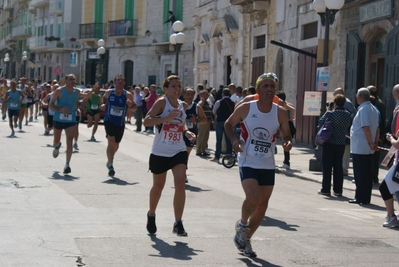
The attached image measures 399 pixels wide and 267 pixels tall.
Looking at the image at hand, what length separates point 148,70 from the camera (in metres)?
49.5

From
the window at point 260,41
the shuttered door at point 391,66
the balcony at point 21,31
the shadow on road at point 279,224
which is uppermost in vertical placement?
the balcony at point 21,31

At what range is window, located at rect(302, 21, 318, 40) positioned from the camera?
2535 cm

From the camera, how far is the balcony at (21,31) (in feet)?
253

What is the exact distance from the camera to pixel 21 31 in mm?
79812

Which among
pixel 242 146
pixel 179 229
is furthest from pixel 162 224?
pixel 242 146

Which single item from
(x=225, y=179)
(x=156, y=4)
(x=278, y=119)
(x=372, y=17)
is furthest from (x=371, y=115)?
(x=156, y=4)

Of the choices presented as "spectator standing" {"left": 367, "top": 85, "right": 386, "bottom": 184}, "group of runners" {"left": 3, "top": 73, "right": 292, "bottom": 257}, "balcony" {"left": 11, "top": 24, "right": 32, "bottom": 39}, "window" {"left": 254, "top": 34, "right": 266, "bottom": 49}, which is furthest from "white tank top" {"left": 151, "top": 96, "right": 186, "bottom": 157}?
"balcony" {"left": 11, "top": 24, "right": 32, "bottom": 39}

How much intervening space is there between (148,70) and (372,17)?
2977 centimetres

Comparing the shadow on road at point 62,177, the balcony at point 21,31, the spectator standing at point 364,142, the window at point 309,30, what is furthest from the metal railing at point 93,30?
the spectator standing at point 364,142

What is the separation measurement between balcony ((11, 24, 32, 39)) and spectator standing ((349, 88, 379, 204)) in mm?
66392

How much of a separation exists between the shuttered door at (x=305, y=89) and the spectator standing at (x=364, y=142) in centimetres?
1133

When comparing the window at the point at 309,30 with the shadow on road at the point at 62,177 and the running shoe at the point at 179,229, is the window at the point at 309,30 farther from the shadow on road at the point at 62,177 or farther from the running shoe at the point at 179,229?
the running shoe at the point at 179,229

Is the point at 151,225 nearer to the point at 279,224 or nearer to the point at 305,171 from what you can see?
the point at 279,224

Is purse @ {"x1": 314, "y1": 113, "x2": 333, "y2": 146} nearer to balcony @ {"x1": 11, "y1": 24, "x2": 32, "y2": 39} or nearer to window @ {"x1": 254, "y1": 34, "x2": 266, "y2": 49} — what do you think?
window @ {"x1": 254, "y1": 34, "x2": 266, "y2": 49}
